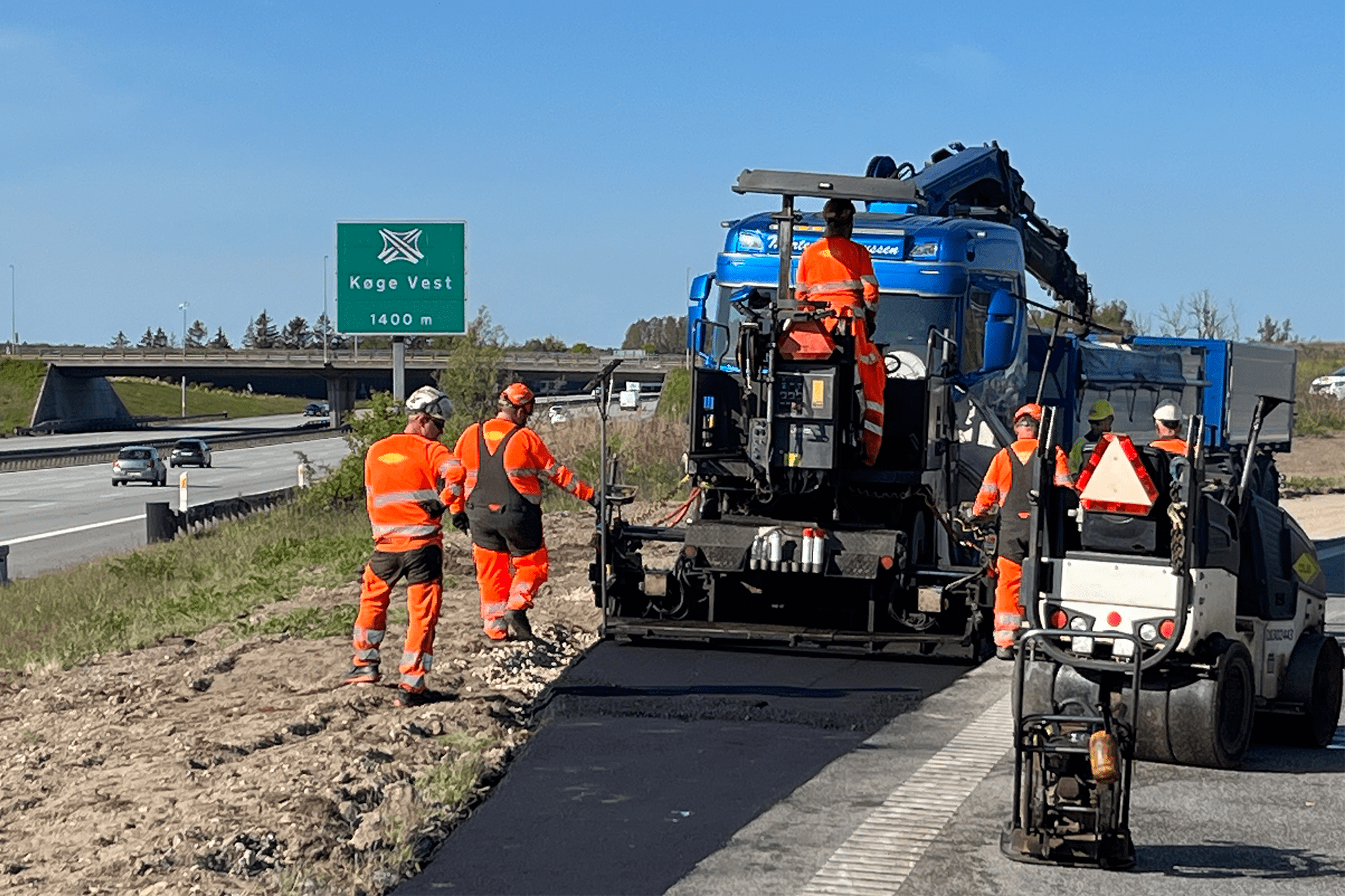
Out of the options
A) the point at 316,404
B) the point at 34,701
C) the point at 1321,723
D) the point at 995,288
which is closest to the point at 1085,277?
the point at 995,288

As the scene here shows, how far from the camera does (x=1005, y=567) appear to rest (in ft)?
39.4

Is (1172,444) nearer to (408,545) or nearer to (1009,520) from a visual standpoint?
(1009,520)

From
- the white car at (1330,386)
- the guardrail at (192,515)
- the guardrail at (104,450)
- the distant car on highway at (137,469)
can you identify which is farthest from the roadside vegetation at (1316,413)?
the distant car on highway at (137,469)

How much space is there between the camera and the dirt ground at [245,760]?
6930mm

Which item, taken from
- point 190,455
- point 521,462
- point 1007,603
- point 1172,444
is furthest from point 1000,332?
point 190,455

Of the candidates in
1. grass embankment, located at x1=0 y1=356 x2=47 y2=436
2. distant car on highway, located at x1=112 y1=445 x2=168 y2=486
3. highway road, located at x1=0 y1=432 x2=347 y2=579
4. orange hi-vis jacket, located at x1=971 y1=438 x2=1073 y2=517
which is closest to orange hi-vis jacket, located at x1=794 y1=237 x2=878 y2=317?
orange hi-vis jacket, located at x1=971 y1=438 x2=1073 y2=517

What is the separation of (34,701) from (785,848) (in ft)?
20.2

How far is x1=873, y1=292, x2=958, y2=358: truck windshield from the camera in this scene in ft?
46.4

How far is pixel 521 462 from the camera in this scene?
1237 cm

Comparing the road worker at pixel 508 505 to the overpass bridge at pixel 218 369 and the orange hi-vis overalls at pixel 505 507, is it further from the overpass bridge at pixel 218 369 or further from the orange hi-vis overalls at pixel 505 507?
the overpass bridge at pixel 218 369

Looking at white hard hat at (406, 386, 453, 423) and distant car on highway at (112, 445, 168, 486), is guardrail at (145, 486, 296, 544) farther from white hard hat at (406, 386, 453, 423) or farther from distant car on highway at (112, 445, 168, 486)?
distant car on highway at (112, 445, 168, 486)

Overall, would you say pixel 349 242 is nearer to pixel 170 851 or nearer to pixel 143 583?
pixel 143 583

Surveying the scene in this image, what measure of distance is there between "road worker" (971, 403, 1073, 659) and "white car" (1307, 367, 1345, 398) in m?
54.4

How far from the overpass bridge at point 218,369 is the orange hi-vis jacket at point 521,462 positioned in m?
76.3
